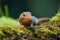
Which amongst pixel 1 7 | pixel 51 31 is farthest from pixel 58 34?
pixel 1 7

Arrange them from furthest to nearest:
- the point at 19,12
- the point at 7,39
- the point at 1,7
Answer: the point at 1,7 < the point at 19,12 < the point at 7,39

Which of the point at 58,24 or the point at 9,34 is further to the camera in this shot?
the point at 58,24

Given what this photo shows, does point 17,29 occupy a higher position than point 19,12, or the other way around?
point 19,12

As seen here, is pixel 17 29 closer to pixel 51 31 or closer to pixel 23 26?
A: pixel 23 26

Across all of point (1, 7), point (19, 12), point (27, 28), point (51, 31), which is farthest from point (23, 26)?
point (1, 7)

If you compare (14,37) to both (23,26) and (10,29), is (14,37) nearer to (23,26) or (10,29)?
(10,29)

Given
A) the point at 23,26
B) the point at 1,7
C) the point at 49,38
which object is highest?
the point at 1,7

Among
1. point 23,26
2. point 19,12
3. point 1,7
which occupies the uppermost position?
point 1,7

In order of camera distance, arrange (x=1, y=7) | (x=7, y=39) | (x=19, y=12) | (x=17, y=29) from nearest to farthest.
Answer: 1. (x=7, y=39)
2. (x=17, y=29)
3. (x=19, y=12)
4. (x=1, y=7)

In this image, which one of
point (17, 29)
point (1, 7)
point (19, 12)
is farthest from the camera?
point (1, 7)
